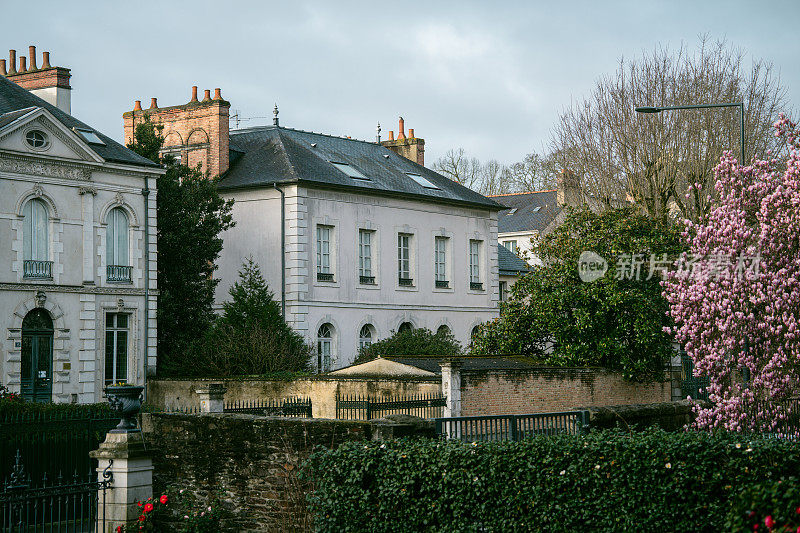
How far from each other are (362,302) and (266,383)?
1355 cm

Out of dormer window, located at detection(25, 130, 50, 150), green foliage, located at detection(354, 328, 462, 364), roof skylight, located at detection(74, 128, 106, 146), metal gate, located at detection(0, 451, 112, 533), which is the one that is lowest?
metal gate, located at detection(0, 451, 112, 533)

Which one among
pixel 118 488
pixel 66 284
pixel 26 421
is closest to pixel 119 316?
pixel 66 284

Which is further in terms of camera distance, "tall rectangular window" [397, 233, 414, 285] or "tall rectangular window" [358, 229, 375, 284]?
"tall rectangular window" [397, 233, 414, 285]

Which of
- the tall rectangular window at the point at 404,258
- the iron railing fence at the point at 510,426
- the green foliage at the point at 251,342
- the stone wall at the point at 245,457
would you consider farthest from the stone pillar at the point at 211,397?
the tall rectangular window at the point at 404,258

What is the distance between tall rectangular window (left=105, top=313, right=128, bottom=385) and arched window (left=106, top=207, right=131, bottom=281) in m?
1.27

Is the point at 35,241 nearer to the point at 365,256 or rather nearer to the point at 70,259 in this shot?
the point at 70,259

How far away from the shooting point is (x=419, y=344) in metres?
36.4

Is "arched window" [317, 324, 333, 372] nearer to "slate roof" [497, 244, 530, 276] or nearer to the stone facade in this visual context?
the stone facade

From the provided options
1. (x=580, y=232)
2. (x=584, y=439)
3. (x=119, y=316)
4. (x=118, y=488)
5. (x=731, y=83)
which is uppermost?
(x=731, y=83)

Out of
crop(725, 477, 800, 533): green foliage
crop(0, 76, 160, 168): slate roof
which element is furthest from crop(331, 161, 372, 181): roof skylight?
crop(725, 477, 800, 533): green foliage

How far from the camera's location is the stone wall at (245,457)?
13.0 m

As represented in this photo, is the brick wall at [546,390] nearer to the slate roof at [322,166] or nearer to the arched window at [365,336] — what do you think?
the arched window at [365,336]

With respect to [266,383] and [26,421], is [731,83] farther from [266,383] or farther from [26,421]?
[26,421]

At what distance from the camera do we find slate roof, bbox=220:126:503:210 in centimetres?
3769
